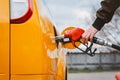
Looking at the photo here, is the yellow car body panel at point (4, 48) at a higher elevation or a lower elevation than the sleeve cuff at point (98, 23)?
lower

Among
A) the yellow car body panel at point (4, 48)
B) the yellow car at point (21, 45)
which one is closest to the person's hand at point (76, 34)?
the yellow car at point (21, 45)

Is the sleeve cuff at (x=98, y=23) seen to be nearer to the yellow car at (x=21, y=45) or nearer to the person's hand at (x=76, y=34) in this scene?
the person's hand at (x=76, y=34)

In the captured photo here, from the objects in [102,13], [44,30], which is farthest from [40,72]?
[102,13]

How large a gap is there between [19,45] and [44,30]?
0.92 ft

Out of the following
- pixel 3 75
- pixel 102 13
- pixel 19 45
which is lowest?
pixel 3 75

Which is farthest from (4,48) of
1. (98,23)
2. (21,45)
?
(98,23)

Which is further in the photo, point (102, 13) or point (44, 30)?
point (44, 30)

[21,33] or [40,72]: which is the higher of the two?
[21,33]

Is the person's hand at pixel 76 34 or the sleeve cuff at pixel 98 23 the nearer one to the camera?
the sleeve cuff at pixel 98 23

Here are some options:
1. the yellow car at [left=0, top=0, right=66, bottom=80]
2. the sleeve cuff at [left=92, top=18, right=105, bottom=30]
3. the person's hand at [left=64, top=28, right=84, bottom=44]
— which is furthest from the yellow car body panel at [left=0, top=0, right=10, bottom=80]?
the sleeve cuff at [left=92, top=18, right=105, bottom=30]

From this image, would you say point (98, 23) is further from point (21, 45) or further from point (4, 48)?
point (4, 48)

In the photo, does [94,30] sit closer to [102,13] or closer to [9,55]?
[102,13]

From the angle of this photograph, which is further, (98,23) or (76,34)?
(76,34)

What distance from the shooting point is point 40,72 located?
3.54 meters
